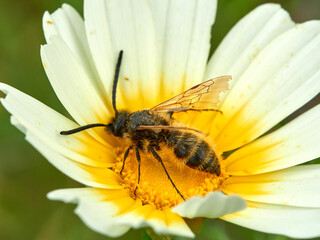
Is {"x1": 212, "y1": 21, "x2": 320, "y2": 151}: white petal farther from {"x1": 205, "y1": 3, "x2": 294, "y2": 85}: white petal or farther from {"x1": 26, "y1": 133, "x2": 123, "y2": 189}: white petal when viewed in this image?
{"x1": 26, "y1": 133, "x2": 123, "y2": 189}: white petal

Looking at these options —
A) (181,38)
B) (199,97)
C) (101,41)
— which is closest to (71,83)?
(101,41)

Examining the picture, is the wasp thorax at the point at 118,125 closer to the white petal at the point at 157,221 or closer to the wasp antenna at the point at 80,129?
the wasp antenna at the point at 80,129

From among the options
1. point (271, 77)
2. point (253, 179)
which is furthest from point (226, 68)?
point (253, 179)

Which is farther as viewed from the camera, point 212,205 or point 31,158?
point 31,158

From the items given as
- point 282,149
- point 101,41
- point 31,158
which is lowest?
point 31,158

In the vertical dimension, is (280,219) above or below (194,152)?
below

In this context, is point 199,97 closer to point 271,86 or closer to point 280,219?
point 271,86

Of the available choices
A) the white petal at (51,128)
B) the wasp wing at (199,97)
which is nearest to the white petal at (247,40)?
the wasp wing at (199,97)
